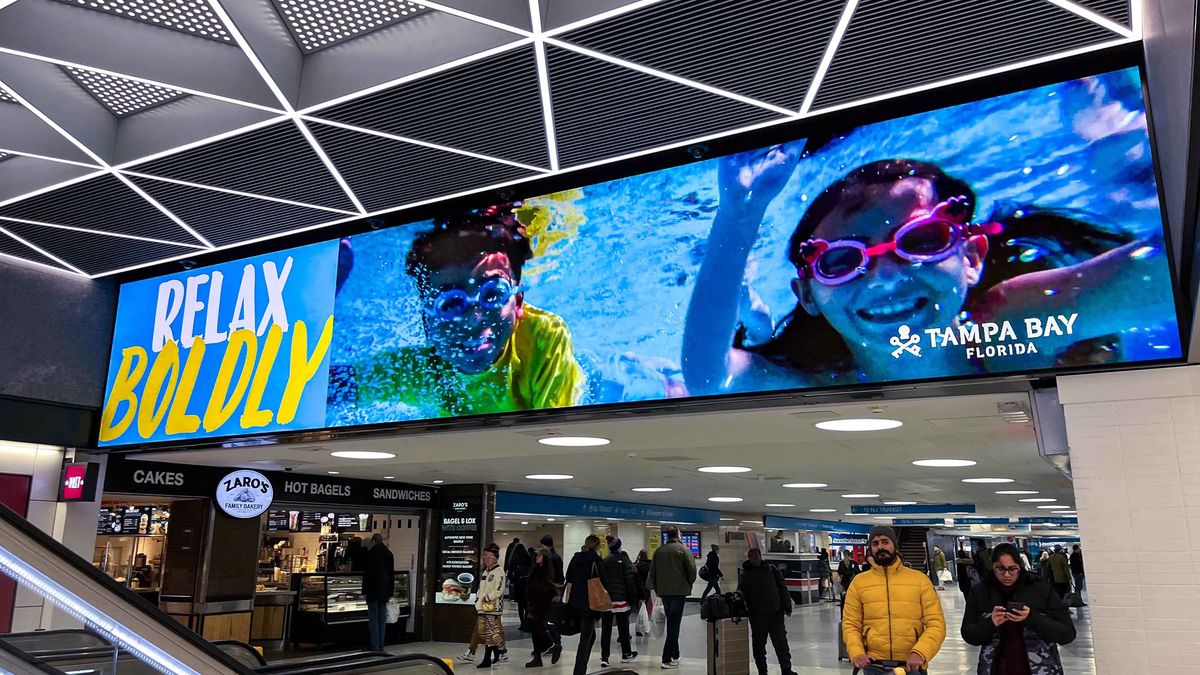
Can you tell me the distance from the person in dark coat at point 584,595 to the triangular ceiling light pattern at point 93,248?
5.50 metres

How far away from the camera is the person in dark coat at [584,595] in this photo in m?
9.22

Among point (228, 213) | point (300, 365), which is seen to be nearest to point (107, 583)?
point (300, 365)

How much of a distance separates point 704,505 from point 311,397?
17.0 m

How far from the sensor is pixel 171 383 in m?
8.12

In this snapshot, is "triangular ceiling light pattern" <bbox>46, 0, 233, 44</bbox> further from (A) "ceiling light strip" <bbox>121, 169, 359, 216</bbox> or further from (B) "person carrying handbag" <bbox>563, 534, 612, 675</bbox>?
(B) "person carrying handbag" <bbox>563, 534, 612, 675</bbox>

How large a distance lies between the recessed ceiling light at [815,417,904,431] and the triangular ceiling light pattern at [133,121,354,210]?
167 inches

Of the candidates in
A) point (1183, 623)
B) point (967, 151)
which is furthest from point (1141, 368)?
point (967, 151)

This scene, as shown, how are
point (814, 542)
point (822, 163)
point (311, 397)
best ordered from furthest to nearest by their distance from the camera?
point (814, 542) < point (311, 397) < point (822, 163)

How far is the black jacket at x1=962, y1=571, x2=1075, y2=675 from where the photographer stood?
434 centimetres

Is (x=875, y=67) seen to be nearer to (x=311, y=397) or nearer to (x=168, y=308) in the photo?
(x=311, y=397)

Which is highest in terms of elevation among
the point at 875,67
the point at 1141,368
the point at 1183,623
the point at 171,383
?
the point at 875,67

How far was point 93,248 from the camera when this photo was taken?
803 cm

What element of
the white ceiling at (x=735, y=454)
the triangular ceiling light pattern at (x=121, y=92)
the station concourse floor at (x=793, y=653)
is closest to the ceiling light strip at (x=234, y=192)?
the triangular ceiling light pattern at (x=121, y=92)

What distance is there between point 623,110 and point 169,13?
277cm
